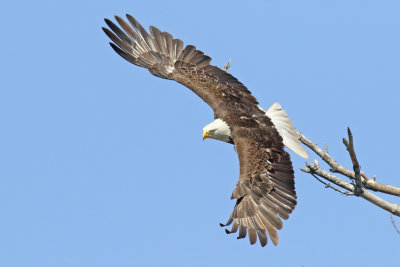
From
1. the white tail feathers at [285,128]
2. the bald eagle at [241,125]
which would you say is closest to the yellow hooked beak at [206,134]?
the bald eagle at [241,125]

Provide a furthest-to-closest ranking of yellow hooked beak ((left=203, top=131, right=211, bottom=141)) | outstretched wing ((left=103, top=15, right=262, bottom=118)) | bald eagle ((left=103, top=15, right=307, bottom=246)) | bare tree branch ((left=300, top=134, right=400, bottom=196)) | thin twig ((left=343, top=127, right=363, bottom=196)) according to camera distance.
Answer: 1. outstretched wing ((left=103, top=15, right=262, bottom=118))
2. yellow hooked beak ((left=203, top=131, right=211, bottom=141))
3. bald eagle ((left=103, top=15, right=307, bottom=246))
4. bare tree branch ((left=300, top=134, right=400, bottom=196))
5. thin twig ((left=343, top=127, right=363, bottom=196))

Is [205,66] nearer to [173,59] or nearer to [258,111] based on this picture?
[173,59]

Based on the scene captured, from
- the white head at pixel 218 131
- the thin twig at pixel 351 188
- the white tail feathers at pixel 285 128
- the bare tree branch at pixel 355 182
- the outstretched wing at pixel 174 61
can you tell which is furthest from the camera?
the outstretched wing at pixel 174 61

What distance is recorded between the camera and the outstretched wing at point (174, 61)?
9736mm

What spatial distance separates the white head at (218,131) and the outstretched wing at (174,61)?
0.38 m

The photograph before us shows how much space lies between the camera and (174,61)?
10.8 metres

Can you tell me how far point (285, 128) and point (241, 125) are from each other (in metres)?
0.70

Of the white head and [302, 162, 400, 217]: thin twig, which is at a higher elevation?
the white head

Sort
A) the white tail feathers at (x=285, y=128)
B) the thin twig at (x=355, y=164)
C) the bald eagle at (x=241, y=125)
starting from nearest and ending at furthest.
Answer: the thin twig at (x=355, y=164) → the bald eagle at (x=241, y=125) → the white tail feathers at (x=285, y=128)

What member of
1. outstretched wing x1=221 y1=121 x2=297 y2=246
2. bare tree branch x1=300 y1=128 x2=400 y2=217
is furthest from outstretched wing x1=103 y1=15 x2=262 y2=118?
bare tree branch x1=300 y1=128 x2=400 y2=217

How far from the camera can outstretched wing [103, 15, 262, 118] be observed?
9.74 m

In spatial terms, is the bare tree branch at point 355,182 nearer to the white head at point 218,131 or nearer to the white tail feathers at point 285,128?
the white tail feathers at point 285,128

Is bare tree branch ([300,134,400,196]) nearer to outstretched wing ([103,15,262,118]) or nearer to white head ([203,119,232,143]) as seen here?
white head ([203,119,232,143])

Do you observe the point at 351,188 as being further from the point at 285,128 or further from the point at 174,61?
the point at 174,61
